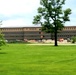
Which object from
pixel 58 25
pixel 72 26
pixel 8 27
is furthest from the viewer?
pixel 8 27

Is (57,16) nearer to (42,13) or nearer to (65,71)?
(42,13)

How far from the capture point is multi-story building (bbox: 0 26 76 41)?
170 metres

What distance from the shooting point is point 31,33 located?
570ft

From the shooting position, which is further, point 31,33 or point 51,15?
point 31,33

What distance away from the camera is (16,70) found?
2048cm

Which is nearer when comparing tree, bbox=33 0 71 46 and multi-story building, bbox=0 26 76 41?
tree, bbox=33 0 71 46

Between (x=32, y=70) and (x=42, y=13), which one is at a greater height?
(x=42, y=13)

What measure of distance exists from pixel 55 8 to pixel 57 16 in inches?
74.8

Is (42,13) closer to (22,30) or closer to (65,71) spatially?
(65,71)

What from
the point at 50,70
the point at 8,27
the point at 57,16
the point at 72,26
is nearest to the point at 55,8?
the point at 57,16

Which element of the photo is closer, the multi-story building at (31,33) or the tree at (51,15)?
the tree at (51,15)

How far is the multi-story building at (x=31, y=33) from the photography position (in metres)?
170

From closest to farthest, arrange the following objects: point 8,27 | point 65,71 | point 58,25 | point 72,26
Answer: point 65,71
point 58,25
point 72,26
point 8,27

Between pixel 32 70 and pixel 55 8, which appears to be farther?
pixel 55 8
